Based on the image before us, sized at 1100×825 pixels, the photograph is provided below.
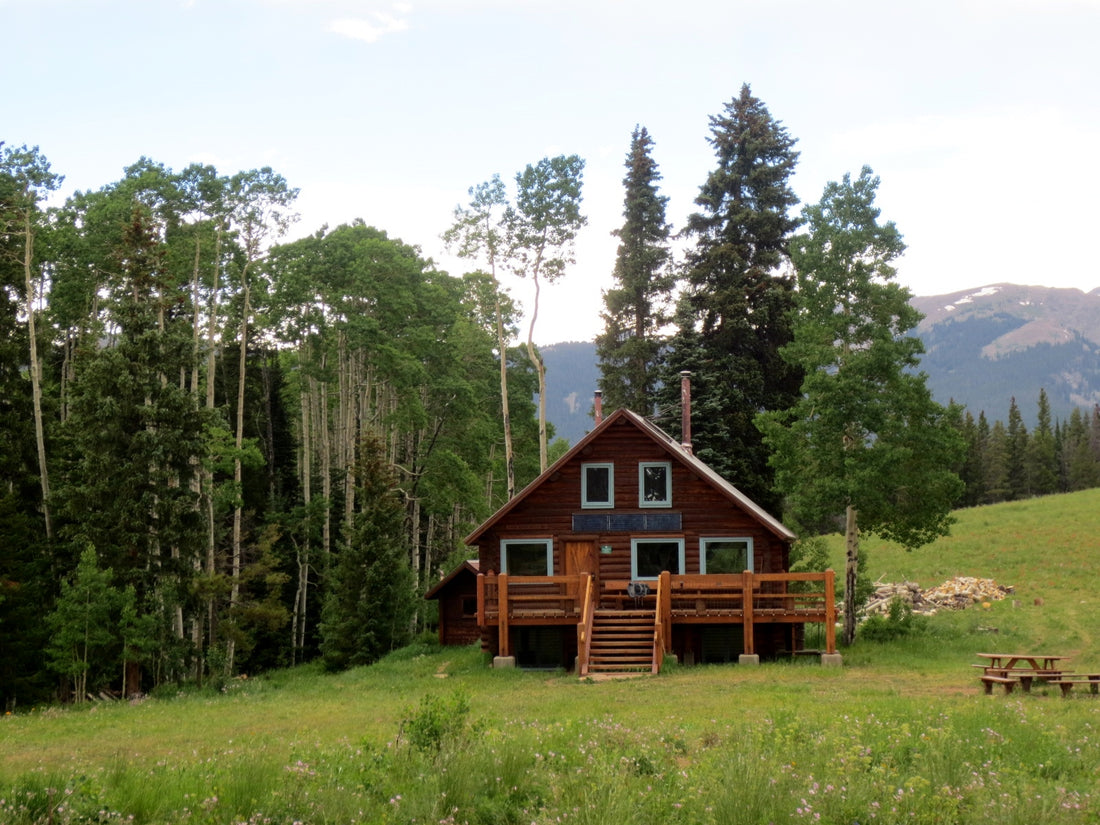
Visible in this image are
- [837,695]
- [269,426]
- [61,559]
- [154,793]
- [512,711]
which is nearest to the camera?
[154,793]

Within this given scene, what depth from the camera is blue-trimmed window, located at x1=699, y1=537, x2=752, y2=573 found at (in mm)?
29953

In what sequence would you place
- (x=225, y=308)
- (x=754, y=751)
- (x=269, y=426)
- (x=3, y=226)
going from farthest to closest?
(x=269, y=426) < (x=225, y=308) < (x=3, y=226) < (x=754, y=751)

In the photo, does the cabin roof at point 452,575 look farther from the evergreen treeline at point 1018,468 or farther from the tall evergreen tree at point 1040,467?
the tall evergreen tree at point 1040,467

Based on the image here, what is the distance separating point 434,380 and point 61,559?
55.5 ft

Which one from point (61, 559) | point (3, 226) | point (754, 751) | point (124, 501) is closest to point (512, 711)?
point (754, 751)

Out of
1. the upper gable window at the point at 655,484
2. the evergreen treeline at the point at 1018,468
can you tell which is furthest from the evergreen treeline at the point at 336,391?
the evergreen treeline at the point at 1018,468

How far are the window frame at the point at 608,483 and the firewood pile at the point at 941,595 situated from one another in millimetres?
12668

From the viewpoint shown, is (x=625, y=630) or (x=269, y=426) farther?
(x=269, y=426)

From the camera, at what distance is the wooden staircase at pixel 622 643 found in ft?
82.1

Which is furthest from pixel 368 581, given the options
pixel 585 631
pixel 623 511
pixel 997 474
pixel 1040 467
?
pixel 1040 467

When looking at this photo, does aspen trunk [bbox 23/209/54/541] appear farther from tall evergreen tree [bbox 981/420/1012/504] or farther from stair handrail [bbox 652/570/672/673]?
tall evergreen tree [bbox 981/420/1012/504]

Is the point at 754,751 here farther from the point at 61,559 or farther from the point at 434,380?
the point at 434,380

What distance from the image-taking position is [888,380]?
29.6 meters

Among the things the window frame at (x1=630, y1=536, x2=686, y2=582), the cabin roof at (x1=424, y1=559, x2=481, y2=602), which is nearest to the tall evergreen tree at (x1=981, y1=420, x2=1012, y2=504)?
the cabin roof at (x1=424, y1=559, x2=481, y2=602)
